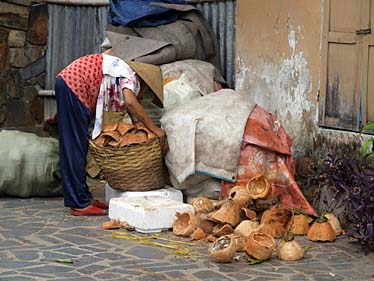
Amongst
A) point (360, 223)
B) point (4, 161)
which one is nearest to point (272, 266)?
point (360, 223)

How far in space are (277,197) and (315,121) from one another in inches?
36.6

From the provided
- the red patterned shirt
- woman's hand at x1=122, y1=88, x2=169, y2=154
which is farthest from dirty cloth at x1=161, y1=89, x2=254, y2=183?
the red patterned shirt

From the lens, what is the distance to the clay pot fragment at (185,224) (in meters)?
6.61

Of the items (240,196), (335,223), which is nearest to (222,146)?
(240,196)

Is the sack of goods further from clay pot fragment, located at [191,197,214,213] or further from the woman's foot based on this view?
clay pot fragment, located at [191,197,214,213]

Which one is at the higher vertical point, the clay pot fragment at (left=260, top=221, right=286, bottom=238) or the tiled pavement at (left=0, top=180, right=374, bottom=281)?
the clay pot fragment at (left=260, top=221, right=286, bottom=238)

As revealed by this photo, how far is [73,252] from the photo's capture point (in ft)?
20.1

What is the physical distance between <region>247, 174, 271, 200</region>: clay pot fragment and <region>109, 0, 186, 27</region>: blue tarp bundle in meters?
2.98

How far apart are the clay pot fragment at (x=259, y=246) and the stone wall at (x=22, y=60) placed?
553cm

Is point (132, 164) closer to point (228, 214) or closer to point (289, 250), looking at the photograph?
point (228, 214)

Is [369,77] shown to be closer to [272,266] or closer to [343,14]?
[343,14]

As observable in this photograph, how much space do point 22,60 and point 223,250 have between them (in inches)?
226

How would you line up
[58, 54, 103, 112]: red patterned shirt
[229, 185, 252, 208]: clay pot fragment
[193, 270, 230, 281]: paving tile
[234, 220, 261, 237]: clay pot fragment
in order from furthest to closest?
[58, 54, 103, 112]: red patterned shirt
[229, 185, 252, 208]: clay pot fragment
[234, 220, 261, 237]: clay pot fragment
[193, 270, 230, 281]: paving tile

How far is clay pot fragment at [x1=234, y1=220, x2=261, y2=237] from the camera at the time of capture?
20.8 ft
